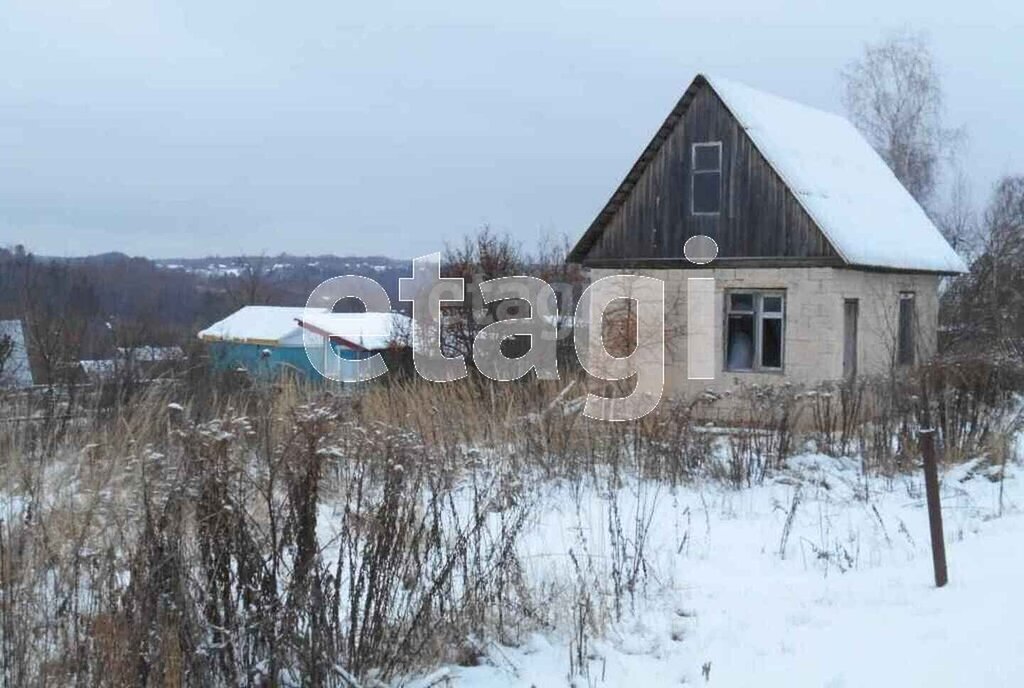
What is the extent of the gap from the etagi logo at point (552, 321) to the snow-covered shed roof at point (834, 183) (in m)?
1.20

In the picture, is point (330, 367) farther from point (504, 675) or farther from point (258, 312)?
point (504, 675)

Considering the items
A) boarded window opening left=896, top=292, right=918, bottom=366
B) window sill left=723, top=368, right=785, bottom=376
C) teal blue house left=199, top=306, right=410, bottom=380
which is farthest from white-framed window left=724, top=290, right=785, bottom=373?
teal blue house left=199, top=306, right=410, bottom=380

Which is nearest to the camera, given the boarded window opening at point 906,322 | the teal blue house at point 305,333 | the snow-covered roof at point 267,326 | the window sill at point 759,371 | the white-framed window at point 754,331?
the window sill at point 759,371

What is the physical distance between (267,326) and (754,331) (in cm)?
2368

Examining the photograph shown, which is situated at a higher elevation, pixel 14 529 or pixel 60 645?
pixel 14 529

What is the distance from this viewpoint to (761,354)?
17562mm

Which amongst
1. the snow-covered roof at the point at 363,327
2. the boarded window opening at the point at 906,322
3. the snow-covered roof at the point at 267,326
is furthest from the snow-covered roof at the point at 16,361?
the snow-covered roof at the point at 267,326

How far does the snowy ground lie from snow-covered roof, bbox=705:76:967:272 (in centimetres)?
890

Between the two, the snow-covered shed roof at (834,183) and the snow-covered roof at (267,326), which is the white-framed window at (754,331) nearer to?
the snow-covered shed roof at (834,183)

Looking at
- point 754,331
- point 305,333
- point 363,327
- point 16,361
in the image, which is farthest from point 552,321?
point 305,333

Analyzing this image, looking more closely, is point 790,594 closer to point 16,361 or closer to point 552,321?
point 16,361

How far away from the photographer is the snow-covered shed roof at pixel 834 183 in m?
17.3

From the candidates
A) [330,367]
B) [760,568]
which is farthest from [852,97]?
[760,568]

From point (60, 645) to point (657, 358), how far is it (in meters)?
14.7
